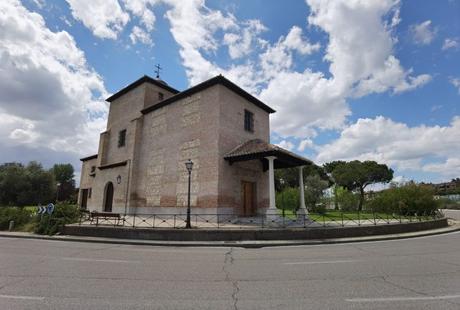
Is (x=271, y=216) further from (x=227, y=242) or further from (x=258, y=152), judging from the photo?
(x=227, y=242)

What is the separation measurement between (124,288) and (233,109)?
15908 millimetres

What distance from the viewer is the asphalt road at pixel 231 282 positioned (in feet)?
14.0

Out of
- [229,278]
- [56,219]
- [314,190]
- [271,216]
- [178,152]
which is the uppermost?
[178,152]

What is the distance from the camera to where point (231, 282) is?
18.2ft

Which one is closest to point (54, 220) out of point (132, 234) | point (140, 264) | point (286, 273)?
point (132, 234)

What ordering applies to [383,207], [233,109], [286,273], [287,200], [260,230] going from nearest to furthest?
1. [286,273]
2. [260,230]
3. [233,109]
4. [383,207]
5. [287,200]

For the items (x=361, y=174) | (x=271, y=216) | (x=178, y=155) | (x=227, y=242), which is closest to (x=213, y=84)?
(x=178, y=155)

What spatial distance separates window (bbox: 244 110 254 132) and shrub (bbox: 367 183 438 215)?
47.0 feet

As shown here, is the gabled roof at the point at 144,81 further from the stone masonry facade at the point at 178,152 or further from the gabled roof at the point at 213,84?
the gabled roof at the point at 213,84

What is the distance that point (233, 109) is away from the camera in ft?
64.6

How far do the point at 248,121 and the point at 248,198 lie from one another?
6.10m

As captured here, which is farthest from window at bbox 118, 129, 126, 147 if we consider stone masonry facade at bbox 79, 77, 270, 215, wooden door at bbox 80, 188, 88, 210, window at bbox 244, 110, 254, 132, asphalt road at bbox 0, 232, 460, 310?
asphalt road at bbox 0, 232, 460, 310

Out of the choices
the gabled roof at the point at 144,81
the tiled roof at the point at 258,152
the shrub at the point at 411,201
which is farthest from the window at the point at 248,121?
the shrub at the point at 411,201

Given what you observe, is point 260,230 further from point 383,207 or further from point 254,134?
point 383,207
